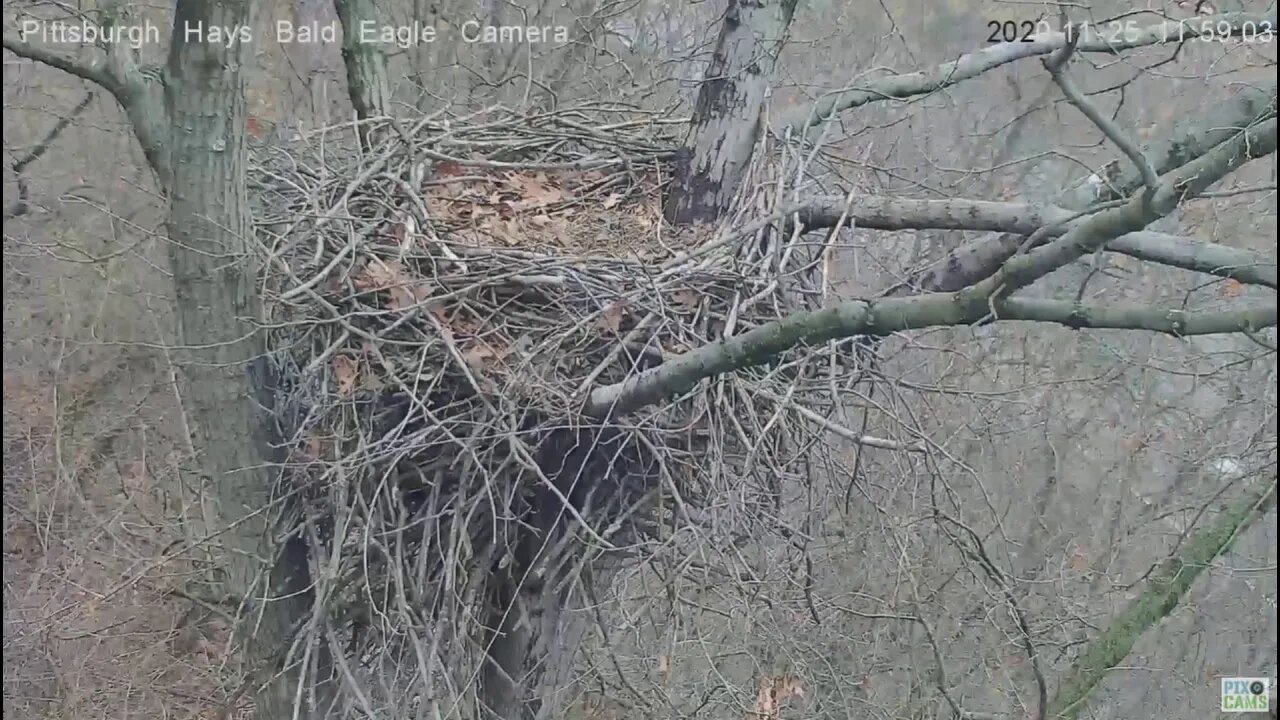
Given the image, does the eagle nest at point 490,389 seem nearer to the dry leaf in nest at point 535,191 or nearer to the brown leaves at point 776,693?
the dry leaf in nest at point 535,191

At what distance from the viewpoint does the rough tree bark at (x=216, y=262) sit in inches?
95.6

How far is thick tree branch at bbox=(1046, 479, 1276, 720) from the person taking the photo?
8.82ft

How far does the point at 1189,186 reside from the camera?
165 centimetres

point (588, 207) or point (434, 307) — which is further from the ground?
point (588, 207)

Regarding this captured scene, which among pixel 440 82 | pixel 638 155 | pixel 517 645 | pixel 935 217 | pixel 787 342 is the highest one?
pixel 440 82

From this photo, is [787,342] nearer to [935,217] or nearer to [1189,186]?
[1189,186]

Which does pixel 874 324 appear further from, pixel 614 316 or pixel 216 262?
pixel 216 262

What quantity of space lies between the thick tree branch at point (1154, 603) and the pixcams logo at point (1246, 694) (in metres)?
0.35

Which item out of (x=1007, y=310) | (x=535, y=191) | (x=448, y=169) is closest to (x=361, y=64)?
(x=448, y=169)

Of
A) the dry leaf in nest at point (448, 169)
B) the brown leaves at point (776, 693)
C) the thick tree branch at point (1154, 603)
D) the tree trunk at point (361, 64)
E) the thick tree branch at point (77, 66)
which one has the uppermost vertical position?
the tree trunk at point (361, 64)

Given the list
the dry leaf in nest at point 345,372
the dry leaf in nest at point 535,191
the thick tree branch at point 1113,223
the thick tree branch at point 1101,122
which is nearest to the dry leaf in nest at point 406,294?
the dry leaf in nest at point 345,372

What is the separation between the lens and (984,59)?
303 cm

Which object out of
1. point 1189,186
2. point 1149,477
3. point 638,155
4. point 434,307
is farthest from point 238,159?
point 1149,477

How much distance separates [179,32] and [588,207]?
1208 mm
